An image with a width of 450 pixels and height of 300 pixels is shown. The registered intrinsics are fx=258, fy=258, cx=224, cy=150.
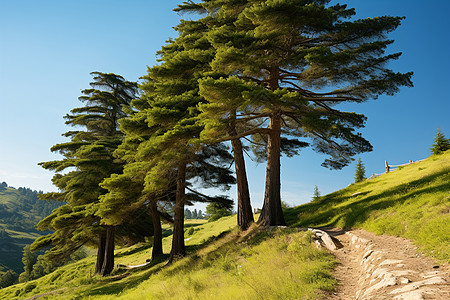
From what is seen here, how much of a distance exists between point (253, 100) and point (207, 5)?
Result: 9412 mm

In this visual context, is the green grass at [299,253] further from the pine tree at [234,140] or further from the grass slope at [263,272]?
the pine tree at [234,140]

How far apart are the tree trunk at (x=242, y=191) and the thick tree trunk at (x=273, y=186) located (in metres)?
1.39

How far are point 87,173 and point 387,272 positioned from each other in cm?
1998

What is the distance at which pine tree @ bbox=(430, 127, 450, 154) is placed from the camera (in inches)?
919

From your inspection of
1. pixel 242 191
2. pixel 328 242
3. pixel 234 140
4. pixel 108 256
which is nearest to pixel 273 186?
pixel 242 191

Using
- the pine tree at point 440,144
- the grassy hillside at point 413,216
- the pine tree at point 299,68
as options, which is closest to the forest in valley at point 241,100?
the pine tree at point 299,68

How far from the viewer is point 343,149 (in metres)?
12.8

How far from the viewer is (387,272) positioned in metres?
4.92

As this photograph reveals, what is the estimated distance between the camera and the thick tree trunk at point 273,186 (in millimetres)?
12695

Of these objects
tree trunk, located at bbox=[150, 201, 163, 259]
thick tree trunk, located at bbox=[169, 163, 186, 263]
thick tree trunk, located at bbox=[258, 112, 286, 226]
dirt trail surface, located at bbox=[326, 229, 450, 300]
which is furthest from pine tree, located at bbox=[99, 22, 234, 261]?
dirt trail surface, located at bbox=[326, 229, 450, 300]

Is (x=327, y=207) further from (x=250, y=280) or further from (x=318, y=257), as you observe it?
(x=250, y=280)

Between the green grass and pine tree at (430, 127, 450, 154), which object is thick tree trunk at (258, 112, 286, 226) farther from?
pine tree at (430, 127, 450, 154)

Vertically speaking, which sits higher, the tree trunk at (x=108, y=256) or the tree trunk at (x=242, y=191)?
the tree trunk at (x=242, y=191)

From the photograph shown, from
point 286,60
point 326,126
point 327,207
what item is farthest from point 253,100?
point 327,207
